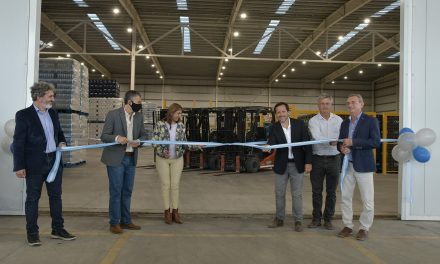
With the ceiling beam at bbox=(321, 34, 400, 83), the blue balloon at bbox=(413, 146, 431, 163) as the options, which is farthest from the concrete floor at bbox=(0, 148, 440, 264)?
the ceiling beam at bbox=(321, 34, 400, 83)

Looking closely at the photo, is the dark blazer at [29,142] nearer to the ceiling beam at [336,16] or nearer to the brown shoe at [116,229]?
the brown shoe at [116,229]

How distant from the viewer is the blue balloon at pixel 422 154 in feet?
17.5

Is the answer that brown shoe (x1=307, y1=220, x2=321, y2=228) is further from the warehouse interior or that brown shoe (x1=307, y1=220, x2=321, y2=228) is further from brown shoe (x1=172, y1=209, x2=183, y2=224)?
brown shoe (x1=172, y1=209, x2=183, y2=224)

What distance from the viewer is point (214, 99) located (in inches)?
1314

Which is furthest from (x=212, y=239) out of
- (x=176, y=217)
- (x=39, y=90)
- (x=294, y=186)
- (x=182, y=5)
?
(x=182, y=5)

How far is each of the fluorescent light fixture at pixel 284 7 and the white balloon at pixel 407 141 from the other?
10.6 m

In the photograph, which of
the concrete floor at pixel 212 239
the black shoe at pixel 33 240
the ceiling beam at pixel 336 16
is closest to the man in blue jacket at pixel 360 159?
the concrete floor at pixel 212 239

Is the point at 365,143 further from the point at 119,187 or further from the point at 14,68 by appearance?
the point at 14,68

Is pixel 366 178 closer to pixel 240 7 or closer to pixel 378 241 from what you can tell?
→ pixel 378 241

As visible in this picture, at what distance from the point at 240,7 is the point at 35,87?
1245cm

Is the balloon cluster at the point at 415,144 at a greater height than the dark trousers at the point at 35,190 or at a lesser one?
greater

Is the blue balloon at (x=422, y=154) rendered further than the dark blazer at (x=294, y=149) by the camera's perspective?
Yes

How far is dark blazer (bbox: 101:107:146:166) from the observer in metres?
4.89

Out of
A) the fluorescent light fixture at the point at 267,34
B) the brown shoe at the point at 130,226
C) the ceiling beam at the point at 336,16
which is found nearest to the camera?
the brown shoe at the point at 130,226
